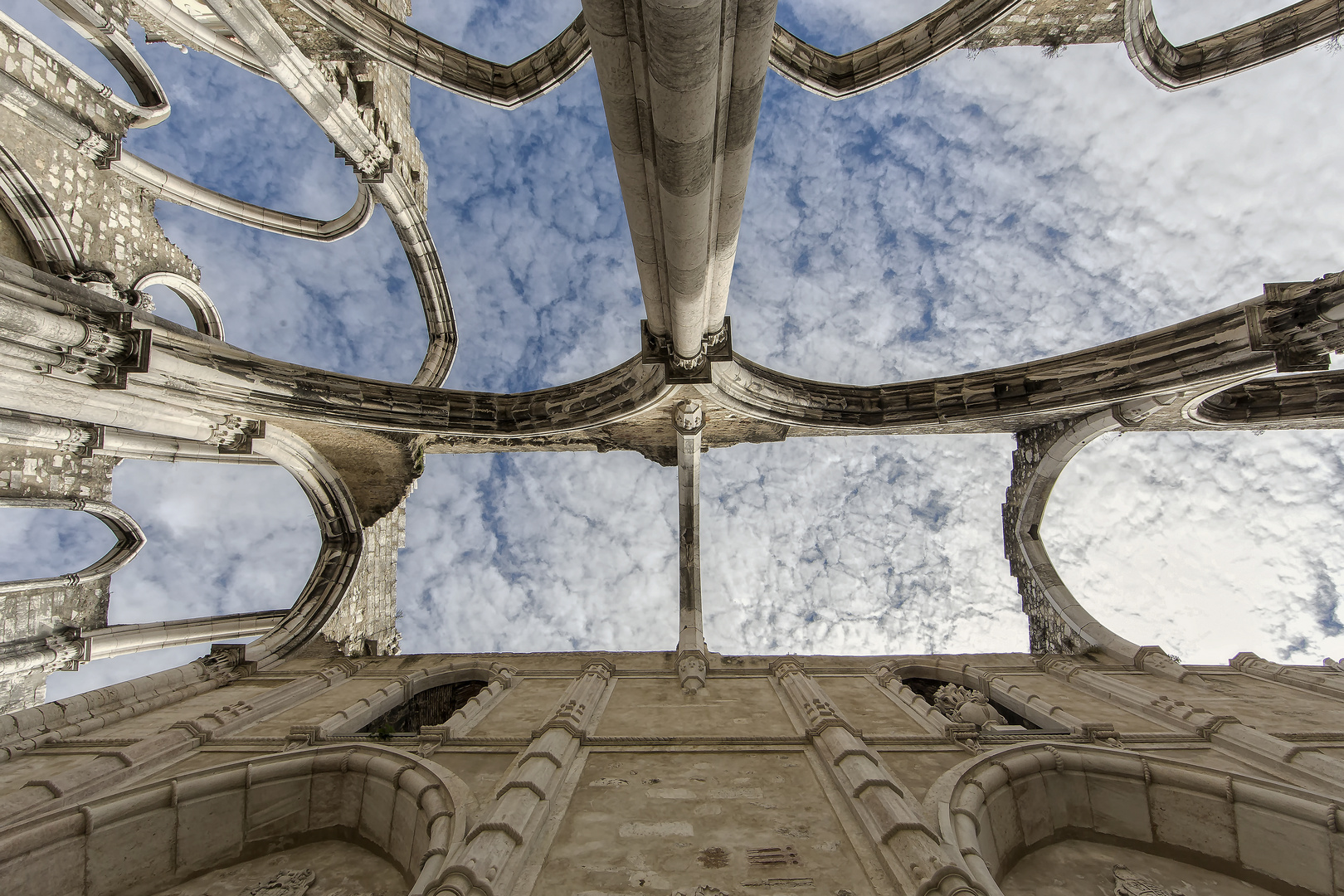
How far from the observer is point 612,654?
845 cm

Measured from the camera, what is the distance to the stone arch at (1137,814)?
441cm

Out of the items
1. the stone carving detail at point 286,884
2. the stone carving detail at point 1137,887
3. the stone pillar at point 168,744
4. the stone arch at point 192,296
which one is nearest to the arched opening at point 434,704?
the stone pillar at point 168,744

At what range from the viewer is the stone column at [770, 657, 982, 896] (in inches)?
143

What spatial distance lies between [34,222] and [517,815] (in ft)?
38.1

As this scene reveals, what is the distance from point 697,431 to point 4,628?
10.4 meters

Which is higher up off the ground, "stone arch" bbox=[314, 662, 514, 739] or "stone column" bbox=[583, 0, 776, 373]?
"stone column" bbox=[583, 0, 776, 373]

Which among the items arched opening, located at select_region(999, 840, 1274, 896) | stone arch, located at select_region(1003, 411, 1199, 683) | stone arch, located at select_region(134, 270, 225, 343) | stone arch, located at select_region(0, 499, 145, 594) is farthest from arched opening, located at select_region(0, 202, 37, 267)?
stone arch, located at select_region(1003, 411, 1199, 683)

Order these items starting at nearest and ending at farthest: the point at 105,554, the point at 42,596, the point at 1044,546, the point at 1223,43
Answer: the point at 42,596, the point at 1223,43, the point at 1044,546, the point at 105,554

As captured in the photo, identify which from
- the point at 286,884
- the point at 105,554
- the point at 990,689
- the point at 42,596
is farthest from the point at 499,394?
the point at 990,689

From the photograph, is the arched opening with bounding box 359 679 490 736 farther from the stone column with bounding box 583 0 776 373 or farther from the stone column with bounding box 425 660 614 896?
the stone column with bounding box 583 0 776 373

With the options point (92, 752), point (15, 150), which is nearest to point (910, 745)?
point (92, 752)

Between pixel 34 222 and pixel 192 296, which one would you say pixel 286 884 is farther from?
pixel 192 296

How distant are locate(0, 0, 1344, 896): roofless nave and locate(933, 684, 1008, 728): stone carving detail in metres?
0.06

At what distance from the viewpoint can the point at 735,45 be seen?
148 inches
